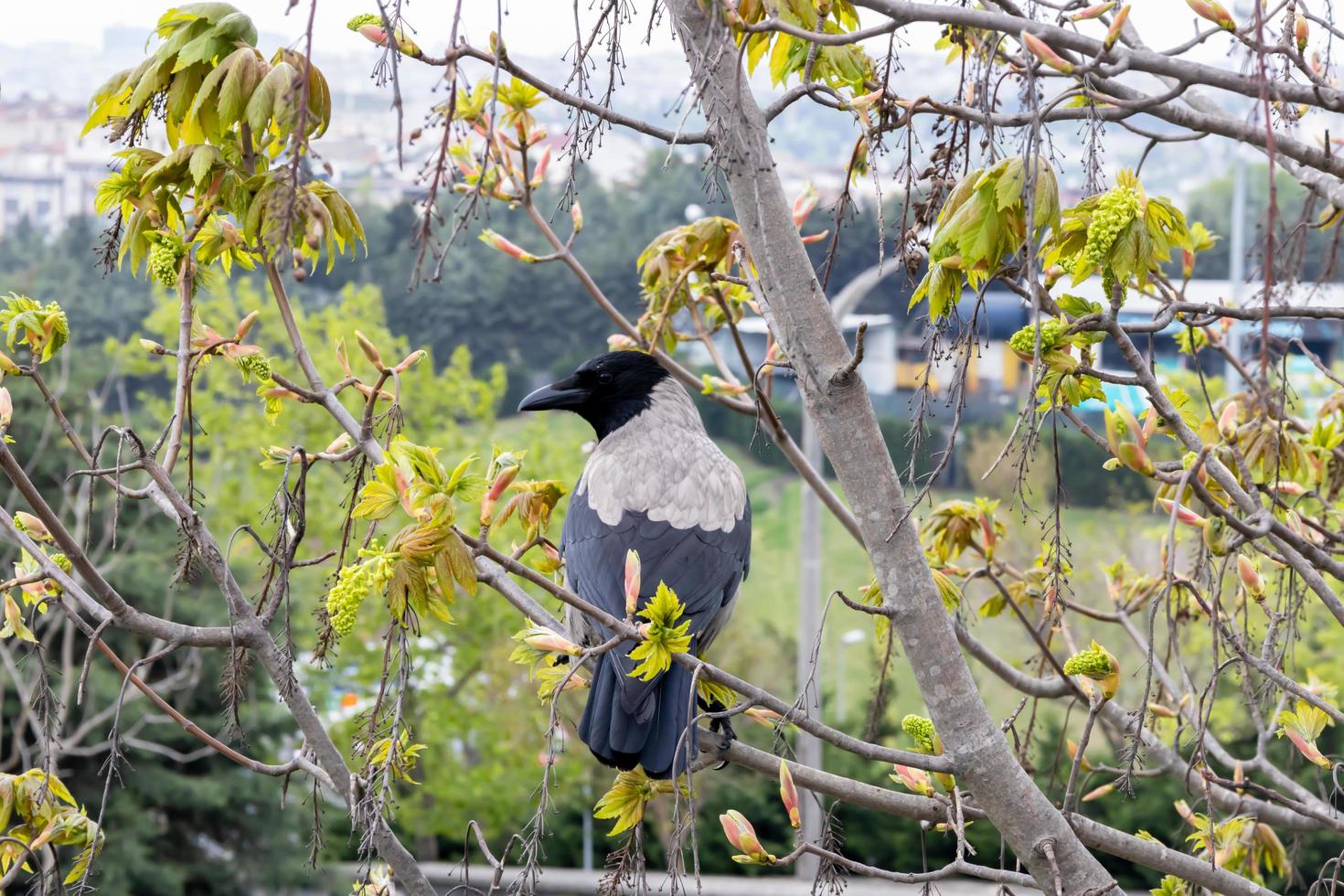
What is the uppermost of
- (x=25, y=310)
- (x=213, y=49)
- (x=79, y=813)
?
(x=213, y=49)

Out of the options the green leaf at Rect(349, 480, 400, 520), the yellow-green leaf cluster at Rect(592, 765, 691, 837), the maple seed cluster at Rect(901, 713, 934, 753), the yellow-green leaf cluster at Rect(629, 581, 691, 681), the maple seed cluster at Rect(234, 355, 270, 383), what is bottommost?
the yellow-green leaf cluster at Rect(592, 765, 691, 837)

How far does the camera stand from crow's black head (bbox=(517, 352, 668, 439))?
3881 mm

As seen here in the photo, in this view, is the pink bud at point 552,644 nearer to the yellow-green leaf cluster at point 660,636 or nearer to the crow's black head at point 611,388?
the yellow-green leaf cluster at point 660,636

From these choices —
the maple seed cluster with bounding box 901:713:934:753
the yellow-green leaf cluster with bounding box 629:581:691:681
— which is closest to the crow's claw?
the maple seed cluster with bounding box 901:713:934:753

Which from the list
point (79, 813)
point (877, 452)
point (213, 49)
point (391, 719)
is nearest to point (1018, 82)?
point (877, 452)

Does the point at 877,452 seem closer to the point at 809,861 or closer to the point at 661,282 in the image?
the point at 661,282

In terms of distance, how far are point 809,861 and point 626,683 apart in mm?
A: 15187

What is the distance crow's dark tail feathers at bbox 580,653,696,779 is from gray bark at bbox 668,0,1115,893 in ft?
1.70

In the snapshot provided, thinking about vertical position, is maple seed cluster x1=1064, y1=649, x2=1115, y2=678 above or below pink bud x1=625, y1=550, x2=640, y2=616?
below

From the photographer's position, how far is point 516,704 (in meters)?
16.3

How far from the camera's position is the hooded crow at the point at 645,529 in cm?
256

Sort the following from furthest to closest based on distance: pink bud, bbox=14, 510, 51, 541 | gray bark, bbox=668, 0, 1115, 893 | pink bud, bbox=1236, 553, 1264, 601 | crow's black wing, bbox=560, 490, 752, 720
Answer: crow's black wing, bbox=560, 490, 752, 720 < pink bud, bbox=1236, 553, 1264, 601 < pink bud, bbox=14, 510, 51, 541 < gray bark, bbox=668, 0, 1115, 893

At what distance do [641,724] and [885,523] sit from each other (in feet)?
2.26

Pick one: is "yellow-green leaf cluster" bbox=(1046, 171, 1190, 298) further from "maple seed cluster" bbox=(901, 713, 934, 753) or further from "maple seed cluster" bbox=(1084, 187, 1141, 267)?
"maple seed cluster" bbox=(901, 713, 934, 753)
